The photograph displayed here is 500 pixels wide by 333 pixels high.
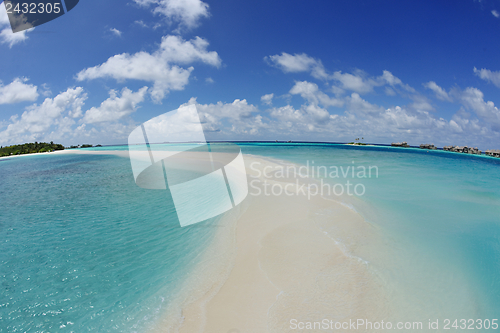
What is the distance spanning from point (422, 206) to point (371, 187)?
3.64 metres

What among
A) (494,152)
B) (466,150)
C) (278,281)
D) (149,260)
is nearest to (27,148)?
(149,260)

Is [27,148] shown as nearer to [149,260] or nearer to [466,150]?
[149,260]

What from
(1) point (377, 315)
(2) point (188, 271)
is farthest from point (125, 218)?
(1) point (377, 315)

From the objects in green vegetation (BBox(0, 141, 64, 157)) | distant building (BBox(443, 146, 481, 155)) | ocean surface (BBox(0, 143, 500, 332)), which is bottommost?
ocean surface (BBox(0, 143, 500, 332))

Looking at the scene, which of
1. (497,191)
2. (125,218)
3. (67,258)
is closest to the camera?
(67,258)

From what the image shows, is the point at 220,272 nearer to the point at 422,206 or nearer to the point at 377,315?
the point at 377,315

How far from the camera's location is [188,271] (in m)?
4.95

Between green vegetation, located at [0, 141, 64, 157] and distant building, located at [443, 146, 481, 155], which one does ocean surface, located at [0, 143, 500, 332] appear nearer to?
green vegetation, located at [0, 141, 64, 157]

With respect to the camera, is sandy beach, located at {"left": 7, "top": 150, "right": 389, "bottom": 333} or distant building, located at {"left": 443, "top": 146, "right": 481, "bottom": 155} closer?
sandy beach, located at {"left": 7, "top": 150, "right": 389, "bottom": 333}

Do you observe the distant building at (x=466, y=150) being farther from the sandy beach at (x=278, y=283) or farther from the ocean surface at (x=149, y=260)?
the sandy beach at (x=278, y=283)

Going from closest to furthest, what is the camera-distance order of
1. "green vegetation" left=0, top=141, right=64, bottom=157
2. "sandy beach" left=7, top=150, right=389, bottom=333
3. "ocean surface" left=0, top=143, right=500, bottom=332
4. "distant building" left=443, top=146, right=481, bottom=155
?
"sandy beach" left=7, top=150, right=389, bottom=333 → "ocean surface" left=0, top=143, right=500, bottom=332 → "green vegetation" left=0, top=141, right=64, bottom=157 → "distant building" left=443, top=146, right=481, bottom=155

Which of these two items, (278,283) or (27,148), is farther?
(27,148)

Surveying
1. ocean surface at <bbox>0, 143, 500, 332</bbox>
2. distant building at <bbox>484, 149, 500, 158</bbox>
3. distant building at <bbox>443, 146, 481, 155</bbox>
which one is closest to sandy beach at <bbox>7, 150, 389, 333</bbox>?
ocean surface at <bbox>0, 143, 500, 332</bbox>

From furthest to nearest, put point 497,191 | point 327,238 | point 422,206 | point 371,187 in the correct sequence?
point 497,191, point 371,187, point 422,206, point 327,238
